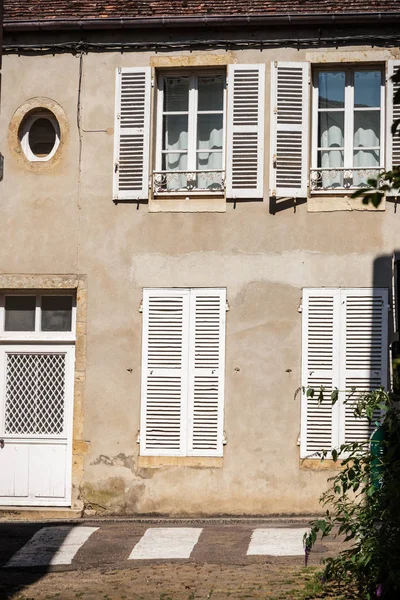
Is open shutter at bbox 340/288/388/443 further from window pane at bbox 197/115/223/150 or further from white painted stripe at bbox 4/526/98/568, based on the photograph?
white painted stripe at bbox 4/526/98/568

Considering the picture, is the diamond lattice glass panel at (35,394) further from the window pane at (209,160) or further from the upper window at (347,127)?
the upper window at (347,127)

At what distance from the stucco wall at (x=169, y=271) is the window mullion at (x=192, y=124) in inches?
23.7

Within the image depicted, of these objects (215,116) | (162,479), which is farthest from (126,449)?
(215,116)

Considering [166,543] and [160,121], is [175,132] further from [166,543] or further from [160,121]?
[166,543]

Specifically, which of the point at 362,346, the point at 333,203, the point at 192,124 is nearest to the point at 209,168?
the point at 192,124

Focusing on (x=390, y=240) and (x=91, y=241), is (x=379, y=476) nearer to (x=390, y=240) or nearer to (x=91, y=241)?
(x=390, y=240)

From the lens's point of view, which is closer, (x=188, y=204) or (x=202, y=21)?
(x=202, y=21)

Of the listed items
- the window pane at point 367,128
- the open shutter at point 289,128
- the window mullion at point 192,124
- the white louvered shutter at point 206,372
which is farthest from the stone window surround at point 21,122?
the window pane at point 367,128

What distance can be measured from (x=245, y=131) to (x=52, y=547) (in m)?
5.36

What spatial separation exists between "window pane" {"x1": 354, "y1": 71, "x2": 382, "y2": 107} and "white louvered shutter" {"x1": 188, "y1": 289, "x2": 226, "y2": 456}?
106 inches

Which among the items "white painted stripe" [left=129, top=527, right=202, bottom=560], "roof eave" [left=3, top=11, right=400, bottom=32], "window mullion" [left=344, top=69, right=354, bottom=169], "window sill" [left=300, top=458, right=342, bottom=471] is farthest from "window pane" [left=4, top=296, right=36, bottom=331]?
"window mullion" [left=344, top=69, right=354, bottom=169]

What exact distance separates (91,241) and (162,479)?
2864 mm

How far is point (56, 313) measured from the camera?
13.7 metres

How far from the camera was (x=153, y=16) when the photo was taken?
1332cm
